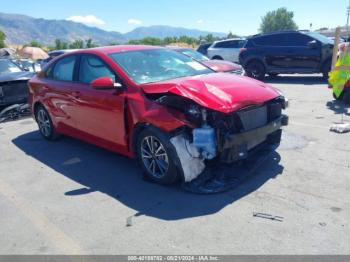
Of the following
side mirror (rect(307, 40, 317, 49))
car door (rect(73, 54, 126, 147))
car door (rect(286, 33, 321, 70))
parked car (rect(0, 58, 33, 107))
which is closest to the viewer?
car door (rect(73, 54, 126, 147))

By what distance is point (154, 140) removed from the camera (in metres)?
4.43

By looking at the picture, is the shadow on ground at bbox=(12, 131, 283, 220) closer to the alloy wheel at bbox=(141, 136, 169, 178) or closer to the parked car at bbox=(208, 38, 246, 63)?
the alloy wheel at bbox=(141, 136, 169, 178)

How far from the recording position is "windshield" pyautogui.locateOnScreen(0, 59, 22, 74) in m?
10.3

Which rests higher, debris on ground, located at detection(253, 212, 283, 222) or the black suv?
the black suv

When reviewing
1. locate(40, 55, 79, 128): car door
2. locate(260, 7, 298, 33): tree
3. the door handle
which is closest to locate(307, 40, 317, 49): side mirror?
locate(40, 55, 79, 128): car door

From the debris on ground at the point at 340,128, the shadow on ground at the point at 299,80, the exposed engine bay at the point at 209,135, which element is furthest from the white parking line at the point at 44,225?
the shadow on ground at the point at 299,80

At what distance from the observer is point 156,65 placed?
17.1ft

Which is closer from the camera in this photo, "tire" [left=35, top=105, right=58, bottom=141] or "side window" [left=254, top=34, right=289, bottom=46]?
"tire" [left=35, top=105, right=58, bottom=141]

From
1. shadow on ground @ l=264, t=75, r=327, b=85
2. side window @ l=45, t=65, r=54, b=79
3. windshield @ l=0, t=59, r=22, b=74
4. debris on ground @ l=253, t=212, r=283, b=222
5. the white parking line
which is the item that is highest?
side window @ l=45, t=65, r=54, b=79

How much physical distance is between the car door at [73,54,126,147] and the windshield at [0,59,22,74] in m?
5.69

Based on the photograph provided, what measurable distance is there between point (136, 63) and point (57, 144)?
2.61 m

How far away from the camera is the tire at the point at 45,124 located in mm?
6707

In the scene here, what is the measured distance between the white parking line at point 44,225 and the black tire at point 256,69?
1147 cm

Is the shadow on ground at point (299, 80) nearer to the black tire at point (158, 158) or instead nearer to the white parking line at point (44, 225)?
the black tire at point (158, 158)
